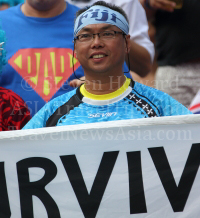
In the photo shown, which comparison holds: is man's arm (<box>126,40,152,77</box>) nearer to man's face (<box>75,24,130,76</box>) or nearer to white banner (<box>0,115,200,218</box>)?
man's face (<box>75,24,130,76</box>)

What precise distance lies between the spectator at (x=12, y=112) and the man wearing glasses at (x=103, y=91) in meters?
0.27

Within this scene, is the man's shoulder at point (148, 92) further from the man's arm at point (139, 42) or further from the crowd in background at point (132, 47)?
the man's arm at point (139, 42)

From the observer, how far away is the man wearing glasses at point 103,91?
3.41 m

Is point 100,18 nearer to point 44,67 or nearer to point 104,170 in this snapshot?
point 44,67

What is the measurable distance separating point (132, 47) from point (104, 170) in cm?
142

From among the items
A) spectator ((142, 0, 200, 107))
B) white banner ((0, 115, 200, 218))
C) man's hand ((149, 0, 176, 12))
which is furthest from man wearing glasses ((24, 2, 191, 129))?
spectator ((142, 0, 200, 107))

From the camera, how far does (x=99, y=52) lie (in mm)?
3492

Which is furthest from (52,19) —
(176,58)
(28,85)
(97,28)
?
(176,58)

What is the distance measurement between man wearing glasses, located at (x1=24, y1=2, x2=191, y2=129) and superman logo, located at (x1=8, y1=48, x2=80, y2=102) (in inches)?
20.5

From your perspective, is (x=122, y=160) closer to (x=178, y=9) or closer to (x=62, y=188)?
(x=62, y=188)

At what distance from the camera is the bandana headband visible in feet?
11.6

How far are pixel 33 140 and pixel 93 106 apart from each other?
494 millimetres

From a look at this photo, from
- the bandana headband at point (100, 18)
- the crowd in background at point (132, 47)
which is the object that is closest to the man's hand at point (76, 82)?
the crowd in background at point (132, 47)

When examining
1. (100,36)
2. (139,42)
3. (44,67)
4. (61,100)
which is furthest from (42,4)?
(61,100)
